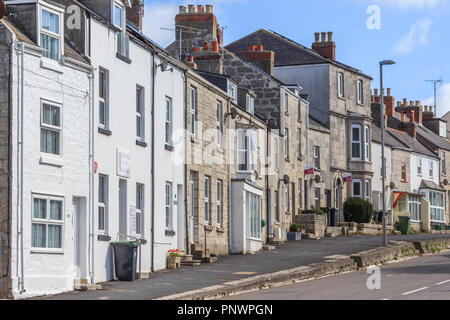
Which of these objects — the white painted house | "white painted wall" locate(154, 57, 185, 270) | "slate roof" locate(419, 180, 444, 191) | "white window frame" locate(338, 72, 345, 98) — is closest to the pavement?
the white painted house

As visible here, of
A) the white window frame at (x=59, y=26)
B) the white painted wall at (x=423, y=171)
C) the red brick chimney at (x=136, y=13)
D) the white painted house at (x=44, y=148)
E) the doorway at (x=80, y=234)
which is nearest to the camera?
the white painted house at (x=44, y=148)

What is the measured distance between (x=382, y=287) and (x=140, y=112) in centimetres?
887

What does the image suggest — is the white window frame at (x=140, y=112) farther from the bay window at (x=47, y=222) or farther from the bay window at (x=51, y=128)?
the bay window at (x=47, y=222)

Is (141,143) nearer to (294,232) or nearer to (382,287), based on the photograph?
(382,287)

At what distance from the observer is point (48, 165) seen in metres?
20.9

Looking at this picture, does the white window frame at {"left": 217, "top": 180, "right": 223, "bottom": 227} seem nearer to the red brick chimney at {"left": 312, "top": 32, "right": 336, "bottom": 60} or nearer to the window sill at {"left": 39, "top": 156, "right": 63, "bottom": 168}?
the window sill at {"left": 39, "top": 156, "right": 63, "bottom": 168}

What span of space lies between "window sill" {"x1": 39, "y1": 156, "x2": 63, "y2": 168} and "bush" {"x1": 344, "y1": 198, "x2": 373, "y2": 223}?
32908 mm

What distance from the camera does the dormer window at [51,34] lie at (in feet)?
69.7

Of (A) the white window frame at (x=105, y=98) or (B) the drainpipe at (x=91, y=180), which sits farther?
(A) the white window frame at (x=105, y=98)

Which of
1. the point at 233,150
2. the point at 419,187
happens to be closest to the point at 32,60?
the point at 233,150

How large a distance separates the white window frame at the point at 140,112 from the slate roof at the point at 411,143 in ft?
136

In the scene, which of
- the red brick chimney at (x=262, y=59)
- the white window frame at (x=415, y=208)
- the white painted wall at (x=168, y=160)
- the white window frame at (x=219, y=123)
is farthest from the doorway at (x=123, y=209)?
the white window frame at (x=415, y=208)

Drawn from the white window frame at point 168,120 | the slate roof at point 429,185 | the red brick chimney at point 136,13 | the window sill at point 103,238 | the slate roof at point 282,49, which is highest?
the slate roof at point 282,49

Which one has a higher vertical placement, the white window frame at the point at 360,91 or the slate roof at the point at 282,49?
the slate roof at the point at 282,49
